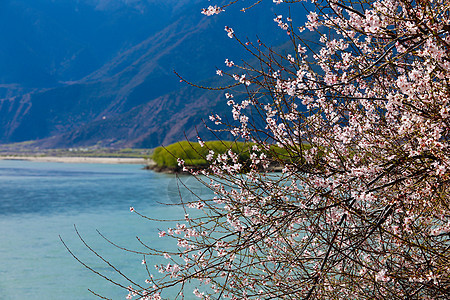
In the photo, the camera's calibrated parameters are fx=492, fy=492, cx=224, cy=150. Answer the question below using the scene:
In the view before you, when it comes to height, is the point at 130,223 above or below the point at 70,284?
above

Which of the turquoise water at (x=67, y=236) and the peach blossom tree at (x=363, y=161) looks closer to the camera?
the peach blossom tree at (x=363, y=161)

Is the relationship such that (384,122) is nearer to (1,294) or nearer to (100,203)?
(1,294)

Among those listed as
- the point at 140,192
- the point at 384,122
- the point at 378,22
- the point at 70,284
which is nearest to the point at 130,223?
the point at 70,284

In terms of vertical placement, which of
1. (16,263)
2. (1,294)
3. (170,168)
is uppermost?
(170,168)

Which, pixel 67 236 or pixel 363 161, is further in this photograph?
pixel 67 236

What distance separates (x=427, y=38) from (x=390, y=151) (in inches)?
56.7

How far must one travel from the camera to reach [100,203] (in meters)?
35.6

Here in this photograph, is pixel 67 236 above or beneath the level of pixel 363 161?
above

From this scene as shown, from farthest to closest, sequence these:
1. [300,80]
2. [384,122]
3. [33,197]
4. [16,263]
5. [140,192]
Answer: [140,192], [33,197], [16,263], [384,122], [300,80]

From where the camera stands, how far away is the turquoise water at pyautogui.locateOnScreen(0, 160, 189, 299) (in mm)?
14789

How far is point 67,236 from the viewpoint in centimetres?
2281

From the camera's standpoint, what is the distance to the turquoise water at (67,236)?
1479cm

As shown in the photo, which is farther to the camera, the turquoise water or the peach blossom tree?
the turquoise water

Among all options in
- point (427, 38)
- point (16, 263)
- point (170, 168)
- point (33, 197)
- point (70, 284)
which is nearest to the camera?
point (427, 38)
